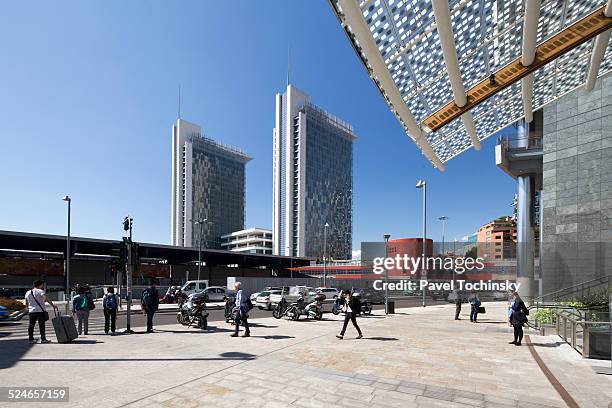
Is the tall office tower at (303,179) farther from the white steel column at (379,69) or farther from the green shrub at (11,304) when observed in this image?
the white steel column at (379,69)

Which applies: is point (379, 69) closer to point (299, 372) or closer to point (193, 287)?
point (299, 372)

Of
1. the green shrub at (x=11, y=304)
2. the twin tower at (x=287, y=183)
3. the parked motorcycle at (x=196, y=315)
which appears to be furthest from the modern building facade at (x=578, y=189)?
the twin tower at (x=287, y=183)

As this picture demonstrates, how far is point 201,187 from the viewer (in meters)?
150

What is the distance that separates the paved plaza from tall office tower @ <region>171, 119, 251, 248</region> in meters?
141

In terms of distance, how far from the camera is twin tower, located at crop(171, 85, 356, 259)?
13262cm

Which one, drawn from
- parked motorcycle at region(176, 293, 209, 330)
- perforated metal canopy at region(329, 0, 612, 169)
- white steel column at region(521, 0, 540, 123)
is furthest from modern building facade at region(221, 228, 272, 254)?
white steel column at region(521, 0, 540, 123)

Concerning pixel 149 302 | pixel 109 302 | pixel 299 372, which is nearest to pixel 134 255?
pixel 109 302

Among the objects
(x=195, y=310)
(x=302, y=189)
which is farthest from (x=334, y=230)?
(x=195, y=310)

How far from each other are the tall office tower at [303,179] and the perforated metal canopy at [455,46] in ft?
391

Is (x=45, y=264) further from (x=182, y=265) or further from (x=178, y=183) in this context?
(x=178, y=183)

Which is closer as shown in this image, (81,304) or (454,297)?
(81,304)

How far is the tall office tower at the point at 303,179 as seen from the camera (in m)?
131

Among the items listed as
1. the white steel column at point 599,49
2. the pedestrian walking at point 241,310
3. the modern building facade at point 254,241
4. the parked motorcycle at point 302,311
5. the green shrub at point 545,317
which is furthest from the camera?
the modern building facade at point 254,241

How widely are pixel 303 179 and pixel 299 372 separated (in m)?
125
